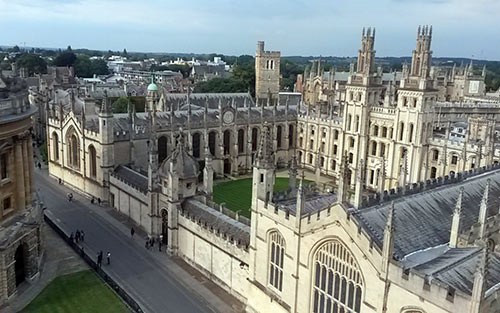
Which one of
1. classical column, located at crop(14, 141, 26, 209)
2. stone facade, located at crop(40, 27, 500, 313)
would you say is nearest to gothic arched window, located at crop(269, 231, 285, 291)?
stone facade, located at crop(40, 27, 500, 313)

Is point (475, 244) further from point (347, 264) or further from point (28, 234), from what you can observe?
point (28, 234)

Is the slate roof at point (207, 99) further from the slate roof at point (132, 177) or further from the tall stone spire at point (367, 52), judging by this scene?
the slate roof at point (132, 177)

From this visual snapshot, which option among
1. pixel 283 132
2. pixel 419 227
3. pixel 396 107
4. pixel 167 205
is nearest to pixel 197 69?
pixel 283 132

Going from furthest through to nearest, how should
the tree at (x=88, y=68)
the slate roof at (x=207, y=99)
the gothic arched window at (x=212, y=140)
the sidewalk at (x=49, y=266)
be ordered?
the tree at (x=88, y=68)
the slate roof at (x=207, y=99)
the gothic arched window at (x=212, y=140)
the sidewalk at (x=49, y=266)

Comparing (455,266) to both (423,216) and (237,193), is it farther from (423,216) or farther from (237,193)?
(237,193)

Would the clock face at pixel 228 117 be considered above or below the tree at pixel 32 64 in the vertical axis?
below

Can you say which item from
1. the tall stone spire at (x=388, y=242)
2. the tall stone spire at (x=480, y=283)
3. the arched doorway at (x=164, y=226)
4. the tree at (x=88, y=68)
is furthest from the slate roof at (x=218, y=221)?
the tree at (x=88, y=68)
